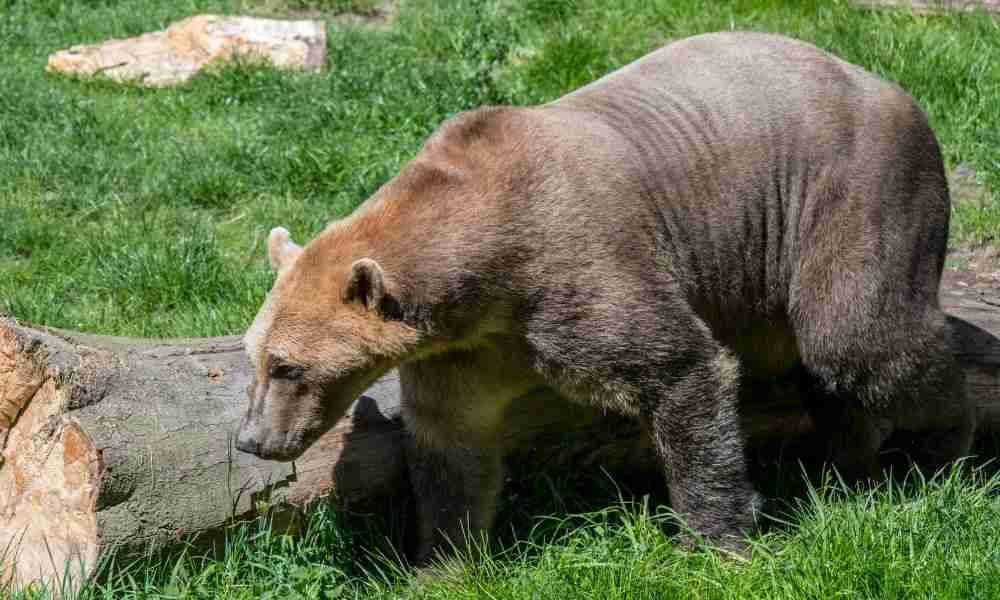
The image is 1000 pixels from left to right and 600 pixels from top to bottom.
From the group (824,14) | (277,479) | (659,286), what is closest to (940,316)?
(659,286)

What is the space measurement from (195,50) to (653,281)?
6.02 meters

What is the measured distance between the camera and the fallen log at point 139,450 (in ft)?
14.7

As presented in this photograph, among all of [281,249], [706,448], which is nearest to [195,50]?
[281,249]

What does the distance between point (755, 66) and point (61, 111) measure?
17.1 ft

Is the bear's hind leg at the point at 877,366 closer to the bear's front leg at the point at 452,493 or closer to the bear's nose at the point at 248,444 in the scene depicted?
the bear's front leg at the point at 452,493

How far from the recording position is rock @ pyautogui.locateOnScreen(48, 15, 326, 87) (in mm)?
9477

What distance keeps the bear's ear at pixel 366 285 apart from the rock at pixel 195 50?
5.21 m

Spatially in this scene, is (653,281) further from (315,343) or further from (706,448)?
(315,343)

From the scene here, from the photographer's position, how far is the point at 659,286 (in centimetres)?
468

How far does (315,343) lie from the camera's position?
4445mm

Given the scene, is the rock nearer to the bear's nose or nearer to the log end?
the log end

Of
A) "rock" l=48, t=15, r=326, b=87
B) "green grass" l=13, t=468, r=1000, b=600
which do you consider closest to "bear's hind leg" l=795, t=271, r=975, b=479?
"green grass" l=13, t=468, r=1000, b=600

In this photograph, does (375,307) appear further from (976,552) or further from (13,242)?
(13,242)

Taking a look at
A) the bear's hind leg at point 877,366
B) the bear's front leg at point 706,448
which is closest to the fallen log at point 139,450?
the bear's front leg at point 706,448
